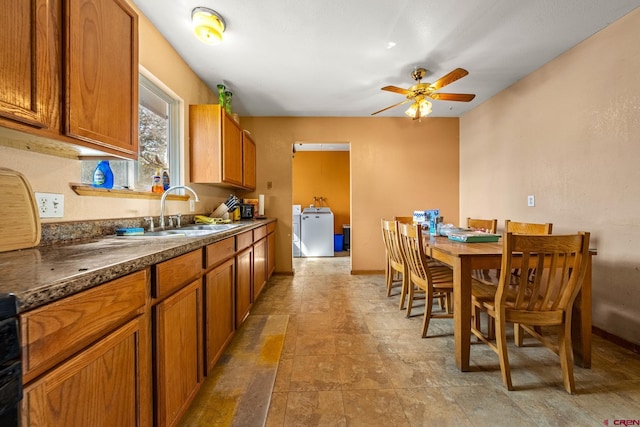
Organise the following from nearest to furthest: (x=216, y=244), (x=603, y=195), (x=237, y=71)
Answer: (x=216, y=244), (x=603, y=195), (x=237, y=71)

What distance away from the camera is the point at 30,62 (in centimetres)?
84

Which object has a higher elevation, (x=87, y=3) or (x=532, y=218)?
(x=87, y=3)

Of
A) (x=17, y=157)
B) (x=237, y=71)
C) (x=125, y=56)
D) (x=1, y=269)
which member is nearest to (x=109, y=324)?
(x=1, y=269)

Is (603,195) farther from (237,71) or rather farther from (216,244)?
(237,71)

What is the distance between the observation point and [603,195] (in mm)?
1958

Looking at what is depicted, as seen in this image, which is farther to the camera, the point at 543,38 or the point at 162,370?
the point at 543,38

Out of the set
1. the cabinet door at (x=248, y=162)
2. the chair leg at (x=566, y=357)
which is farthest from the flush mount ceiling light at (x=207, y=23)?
the chair leg at (x=566, y=357)

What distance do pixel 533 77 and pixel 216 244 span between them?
336 cm

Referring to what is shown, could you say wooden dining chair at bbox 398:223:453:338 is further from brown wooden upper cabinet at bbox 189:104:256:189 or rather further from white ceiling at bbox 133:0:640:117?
brown wooden upper cabinet at bbox 189:104:256:189

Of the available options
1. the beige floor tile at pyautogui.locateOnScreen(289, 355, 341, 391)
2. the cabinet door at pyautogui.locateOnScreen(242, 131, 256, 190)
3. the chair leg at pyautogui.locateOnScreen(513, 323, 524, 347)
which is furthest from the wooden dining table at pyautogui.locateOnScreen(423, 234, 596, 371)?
the cabinet door at pyautogui.locateOnScreen(242, 131, 256, 190)

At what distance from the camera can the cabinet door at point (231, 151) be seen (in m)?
2.52

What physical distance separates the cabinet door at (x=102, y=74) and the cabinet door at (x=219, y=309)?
0.82 metres

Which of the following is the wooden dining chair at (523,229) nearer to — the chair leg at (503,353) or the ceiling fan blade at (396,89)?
the chair leg at (503,353)

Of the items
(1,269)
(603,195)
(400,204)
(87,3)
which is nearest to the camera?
(1,269)
